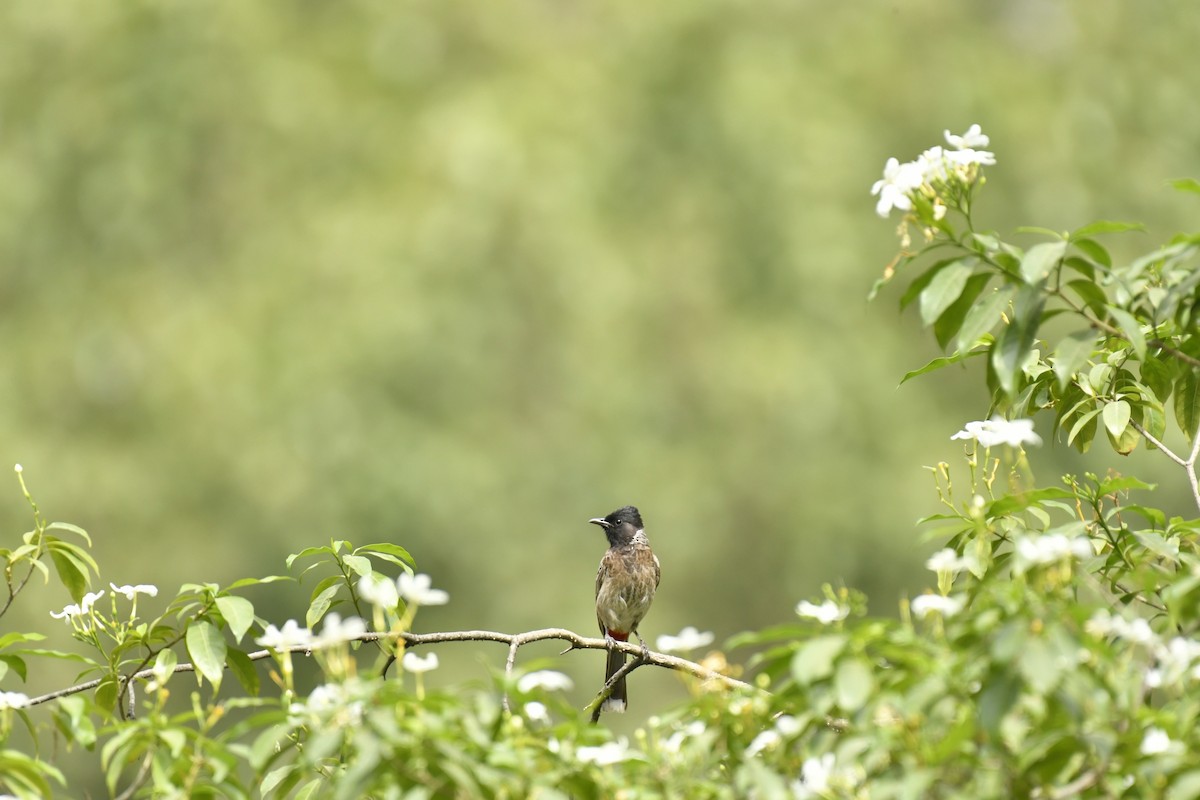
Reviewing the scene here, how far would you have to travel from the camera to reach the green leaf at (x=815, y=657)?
204 centimetres

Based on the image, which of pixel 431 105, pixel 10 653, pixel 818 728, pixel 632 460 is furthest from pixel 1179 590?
A: pixel 431 105

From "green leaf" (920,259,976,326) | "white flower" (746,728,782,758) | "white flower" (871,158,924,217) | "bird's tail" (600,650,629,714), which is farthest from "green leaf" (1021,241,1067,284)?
"bird's tail" (600,650,629,714)

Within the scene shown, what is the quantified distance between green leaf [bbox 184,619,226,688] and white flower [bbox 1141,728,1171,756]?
69.6 inches

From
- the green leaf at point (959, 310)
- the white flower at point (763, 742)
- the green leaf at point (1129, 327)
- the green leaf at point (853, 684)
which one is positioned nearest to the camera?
the green leaf at point (853, 684)

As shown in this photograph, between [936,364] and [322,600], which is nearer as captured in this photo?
[936,364]

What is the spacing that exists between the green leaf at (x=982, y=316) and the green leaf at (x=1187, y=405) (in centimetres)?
101

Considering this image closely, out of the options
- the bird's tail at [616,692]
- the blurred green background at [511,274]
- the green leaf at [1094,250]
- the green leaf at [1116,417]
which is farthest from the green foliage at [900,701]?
the blurred green background at [511,274]

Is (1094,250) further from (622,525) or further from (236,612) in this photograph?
(622,525)

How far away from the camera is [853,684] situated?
81.0 inches

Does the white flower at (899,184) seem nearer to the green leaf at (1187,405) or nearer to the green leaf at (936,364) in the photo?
the green leaf at (936,364)

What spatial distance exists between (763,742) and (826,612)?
273 mm

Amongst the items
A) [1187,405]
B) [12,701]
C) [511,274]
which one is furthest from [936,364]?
[511,274]

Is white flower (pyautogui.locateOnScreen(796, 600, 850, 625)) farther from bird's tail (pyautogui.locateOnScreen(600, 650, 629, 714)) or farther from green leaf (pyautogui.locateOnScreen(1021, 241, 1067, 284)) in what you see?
bird's tail (pyautogui.locateOnScreen(600, 650, 629, 714))

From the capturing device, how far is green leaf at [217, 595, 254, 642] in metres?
3.04
